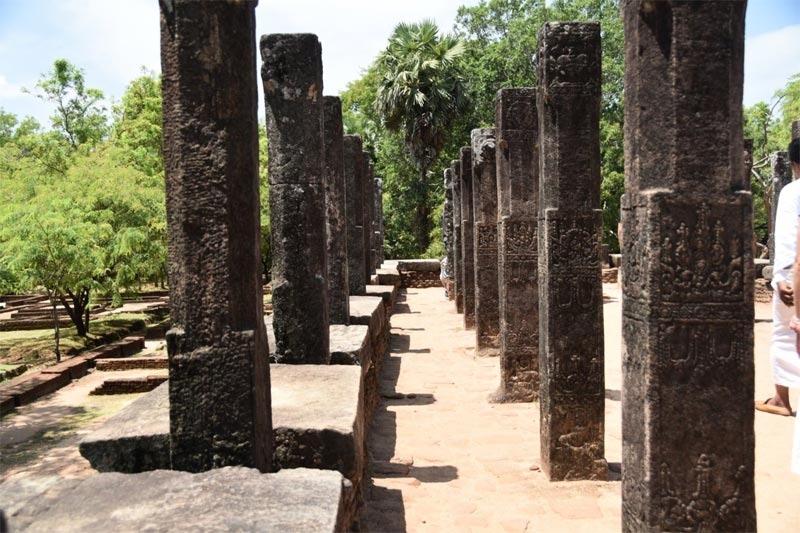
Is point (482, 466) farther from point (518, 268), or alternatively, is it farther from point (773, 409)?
point (773, 409)

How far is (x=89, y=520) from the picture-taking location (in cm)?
271

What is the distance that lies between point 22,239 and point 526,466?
10.8 m

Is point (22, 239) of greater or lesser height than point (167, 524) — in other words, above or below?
above

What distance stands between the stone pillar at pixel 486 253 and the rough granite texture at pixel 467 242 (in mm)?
2179

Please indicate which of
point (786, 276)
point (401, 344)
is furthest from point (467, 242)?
point (786, 276)

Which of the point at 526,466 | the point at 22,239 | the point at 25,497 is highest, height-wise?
the point at 22,239

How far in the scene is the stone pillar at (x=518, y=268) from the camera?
317 inches

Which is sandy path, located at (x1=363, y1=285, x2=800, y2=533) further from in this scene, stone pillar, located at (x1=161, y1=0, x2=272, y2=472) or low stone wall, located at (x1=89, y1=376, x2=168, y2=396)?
low stone wall, located at (x1=89, y1=376, x2=168, y2=396)

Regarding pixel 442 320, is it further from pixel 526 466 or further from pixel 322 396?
pixel 322 396

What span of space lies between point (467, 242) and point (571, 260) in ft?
27.5

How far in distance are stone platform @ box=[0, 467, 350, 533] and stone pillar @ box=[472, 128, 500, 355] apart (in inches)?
311

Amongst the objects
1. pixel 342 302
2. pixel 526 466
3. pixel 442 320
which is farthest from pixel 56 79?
pixel 526 466

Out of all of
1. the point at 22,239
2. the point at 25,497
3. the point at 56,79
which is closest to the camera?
the point at 25,497

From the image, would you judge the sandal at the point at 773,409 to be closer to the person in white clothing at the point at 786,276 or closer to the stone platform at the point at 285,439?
the person in white clothing at the point at 786,276
